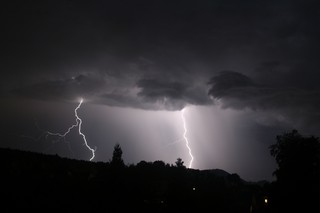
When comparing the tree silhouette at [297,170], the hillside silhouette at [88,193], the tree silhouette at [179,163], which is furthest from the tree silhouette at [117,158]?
the tree silhouette at [179,163]

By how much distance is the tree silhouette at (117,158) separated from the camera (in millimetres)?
36719

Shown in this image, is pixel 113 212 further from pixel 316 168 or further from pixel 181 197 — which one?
pixel 316 168

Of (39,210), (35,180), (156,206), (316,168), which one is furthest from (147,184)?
(316,168)

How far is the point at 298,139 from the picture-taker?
4341cm

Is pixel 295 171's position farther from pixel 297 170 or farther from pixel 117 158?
pixel 117 158

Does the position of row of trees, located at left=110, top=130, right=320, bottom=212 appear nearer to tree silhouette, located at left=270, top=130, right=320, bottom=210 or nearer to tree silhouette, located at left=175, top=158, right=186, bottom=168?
tree silhouette, located at left=270, top=130, right=320, bottom=210

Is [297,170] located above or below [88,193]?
above

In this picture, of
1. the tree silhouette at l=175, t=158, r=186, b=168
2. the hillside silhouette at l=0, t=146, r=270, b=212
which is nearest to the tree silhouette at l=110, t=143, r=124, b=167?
the hillside silhouette at l=0, t=146, r=270, b=212

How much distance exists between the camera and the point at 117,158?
3791 cm

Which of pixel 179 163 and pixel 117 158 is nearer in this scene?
pixel 117 158

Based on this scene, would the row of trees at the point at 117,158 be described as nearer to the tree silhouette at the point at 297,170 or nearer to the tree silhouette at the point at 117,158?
the tree silhouette at the point at 117,158

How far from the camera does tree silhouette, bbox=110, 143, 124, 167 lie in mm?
36719

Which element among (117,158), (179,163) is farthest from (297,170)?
(179,163)

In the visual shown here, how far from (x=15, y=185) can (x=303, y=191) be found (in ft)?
102
